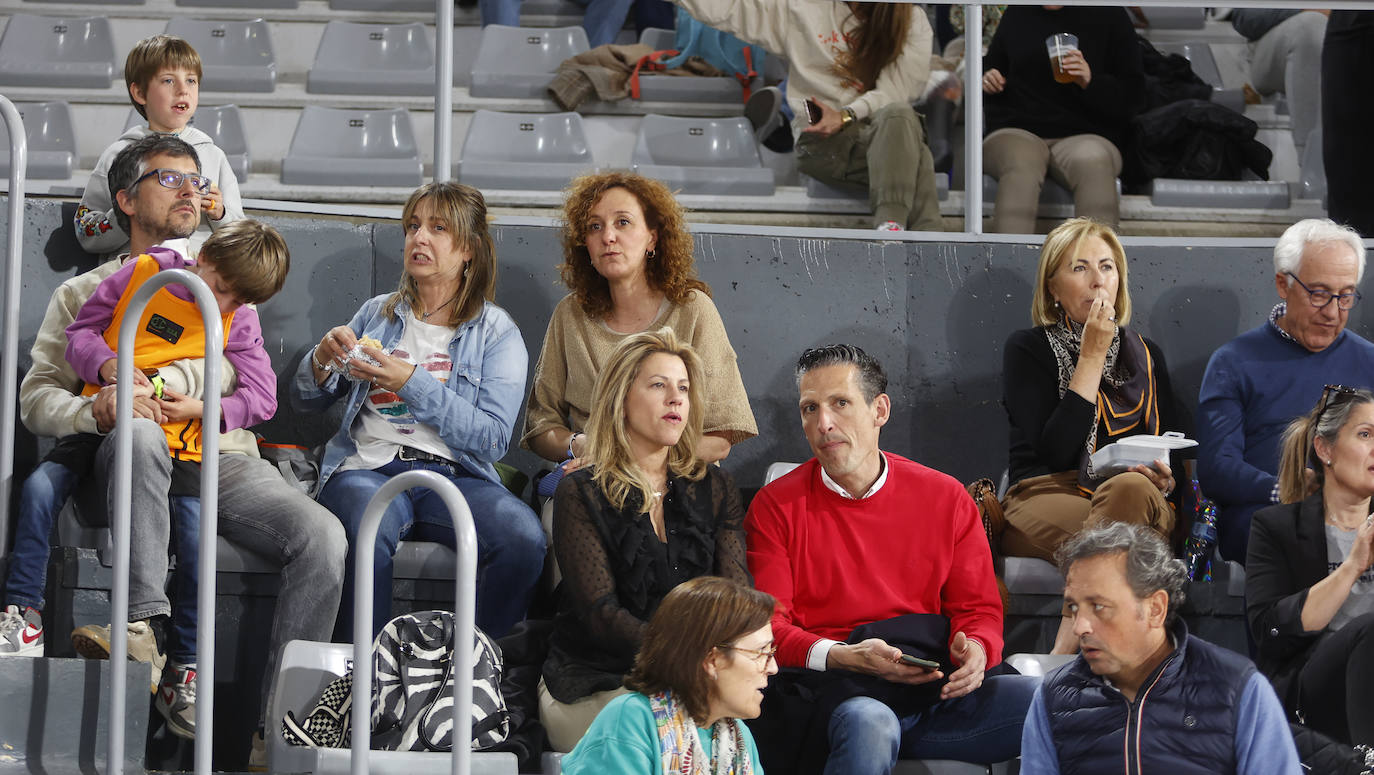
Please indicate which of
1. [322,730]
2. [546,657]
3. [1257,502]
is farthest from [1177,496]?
[322,730]

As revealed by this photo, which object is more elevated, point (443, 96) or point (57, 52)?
point (57, 52)

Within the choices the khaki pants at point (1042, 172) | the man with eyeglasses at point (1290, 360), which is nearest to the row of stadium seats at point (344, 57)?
the khaki pants at point (1042, 172)

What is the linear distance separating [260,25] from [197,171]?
8.33ft

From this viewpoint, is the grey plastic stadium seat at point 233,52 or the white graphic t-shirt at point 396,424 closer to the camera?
the white graphic t-shirt at point 396,424

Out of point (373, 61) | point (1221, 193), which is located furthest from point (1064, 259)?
point (373, 61)

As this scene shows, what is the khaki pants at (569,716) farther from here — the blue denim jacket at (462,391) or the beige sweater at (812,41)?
the beige sweater at (812,41)

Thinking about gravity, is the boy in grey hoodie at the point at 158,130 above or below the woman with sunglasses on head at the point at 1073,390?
above

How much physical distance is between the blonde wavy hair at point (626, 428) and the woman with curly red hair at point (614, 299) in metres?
0.51

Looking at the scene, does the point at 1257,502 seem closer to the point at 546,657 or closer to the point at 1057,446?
the point at 1057,446

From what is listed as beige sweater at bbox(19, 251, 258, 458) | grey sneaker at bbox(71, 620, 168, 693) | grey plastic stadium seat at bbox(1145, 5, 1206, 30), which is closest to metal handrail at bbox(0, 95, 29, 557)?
beige sweater at bbox(19, 251, 258, 458)

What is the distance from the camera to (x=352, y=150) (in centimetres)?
577

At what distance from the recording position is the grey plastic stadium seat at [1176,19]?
6500mm

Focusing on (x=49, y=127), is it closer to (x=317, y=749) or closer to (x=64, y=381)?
(x=64, y=381)

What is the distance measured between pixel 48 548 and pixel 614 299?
1.41 meters
